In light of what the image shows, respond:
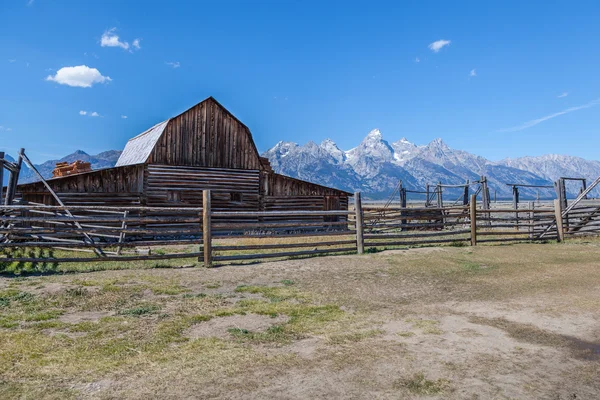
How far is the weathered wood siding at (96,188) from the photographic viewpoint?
20984mm

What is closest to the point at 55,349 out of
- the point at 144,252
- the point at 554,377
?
the point at 554,377

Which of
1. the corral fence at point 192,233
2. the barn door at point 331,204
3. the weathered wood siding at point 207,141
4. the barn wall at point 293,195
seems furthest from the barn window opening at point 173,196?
the barn door at point 331,204

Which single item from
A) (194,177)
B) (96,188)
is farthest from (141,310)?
(194,177)

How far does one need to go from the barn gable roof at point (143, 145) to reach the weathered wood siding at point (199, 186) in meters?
1.55

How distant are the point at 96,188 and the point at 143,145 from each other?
642cm

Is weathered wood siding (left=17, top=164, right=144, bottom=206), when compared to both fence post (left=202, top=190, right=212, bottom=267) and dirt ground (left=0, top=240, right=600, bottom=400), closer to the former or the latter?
fence post (left=202, top=190, right=212, bottom=267)

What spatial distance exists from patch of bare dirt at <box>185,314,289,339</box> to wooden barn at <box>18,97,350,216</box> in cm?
1882

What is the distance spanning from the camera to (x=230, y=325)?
5570 millimetres

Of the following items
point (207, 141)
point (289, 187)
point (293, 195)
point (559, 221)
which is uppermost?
point (207, 141)

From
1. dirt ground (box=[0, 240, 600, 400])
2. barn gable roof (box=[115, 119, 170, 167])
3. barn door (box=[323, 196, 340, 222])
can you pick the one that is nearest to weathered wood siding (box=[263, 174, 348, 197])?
barn door (box=[323, 196, 340, 222])

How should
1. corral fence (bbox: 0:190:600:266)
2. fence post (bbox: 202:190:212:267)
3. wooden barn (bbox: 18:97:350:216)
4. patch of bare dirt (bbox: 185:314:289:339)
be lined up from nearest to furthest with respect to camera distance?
patch of bare dirt (bbox: 185:314:289:339) → corral fence (bbox: 0:190:600:266) → fence post (bbox: 202:190:212:267) → wooden barn (bbox: 18:97:350:216)

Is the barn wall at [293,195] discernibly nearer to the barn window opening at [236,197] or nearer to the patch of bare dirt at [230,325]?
the barn window opening at [236,197]

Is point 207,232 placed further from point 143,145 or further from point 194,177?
Answer: point 143,145

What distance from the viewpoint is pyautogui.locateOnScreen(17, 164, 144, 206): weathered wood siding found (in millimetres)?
20984
